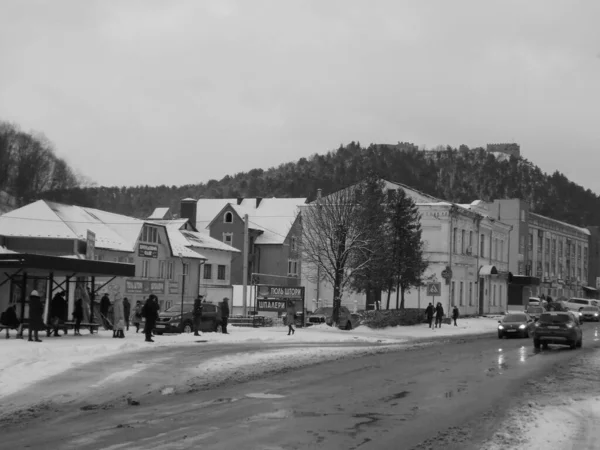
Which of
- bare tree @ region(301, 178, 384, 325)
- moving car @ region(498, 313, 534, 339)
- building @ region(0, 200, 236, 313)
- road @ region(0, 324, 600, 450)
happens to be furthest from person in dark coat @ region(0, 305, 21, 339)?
moving car @ region(498, 313, 534, 339)

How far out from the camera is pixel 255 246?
85.9 meters

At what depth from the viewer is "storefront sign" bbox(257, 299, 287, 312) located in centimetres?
4419

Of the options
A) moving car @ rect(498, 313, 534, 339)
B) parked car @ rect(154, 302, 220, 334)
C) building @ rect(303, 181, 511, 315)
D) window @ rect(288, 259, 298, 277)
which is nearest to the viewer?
parked car @ rect(154, 302, 220, 334)

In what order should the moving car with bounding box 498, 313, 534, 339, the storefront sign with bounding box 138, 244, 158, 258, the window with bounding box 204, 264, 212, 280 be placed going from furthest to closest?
the window with bounding box 204, 264, 212, 280 < the storefront sign with bounding box 138, 244, 158, 258 < the moving car with bounding box 498, 313, 534, 339

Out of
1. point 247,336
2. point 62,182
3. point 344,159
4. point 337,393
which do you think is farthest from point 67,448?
point 344,159

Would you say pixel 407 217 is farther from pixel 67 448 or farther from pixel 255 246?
pixel 67 448

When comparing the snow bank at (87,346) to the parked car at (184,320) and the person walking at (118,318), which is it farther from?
the parked car at (184,320)

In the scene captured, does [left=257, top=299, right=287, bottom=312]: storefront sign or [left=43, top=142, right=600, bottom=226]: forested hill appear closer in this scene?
[left=257, top=299, right=287, bottom=312]: storefront sign

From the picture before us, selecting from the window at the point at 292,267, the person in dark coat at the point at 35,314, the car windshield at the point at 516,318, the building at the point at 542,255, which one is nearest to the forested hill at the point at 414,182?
the building at the point at 542,255

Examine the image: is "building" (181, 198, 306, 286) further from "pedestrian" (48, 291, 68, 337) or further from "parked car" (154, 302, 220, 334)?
"pedestrian" (48, 291, 68, 337)

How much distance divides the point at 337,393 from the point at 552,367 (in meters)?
10.0

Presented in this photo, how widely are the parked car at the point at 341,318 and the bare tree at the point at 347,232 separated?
3.34ft

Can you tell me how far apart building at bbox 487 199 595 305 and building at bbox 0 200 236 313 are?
42.9 meters

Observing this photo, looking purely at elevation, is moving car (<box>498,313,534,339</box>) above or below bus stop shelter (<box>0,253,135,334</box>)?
below
